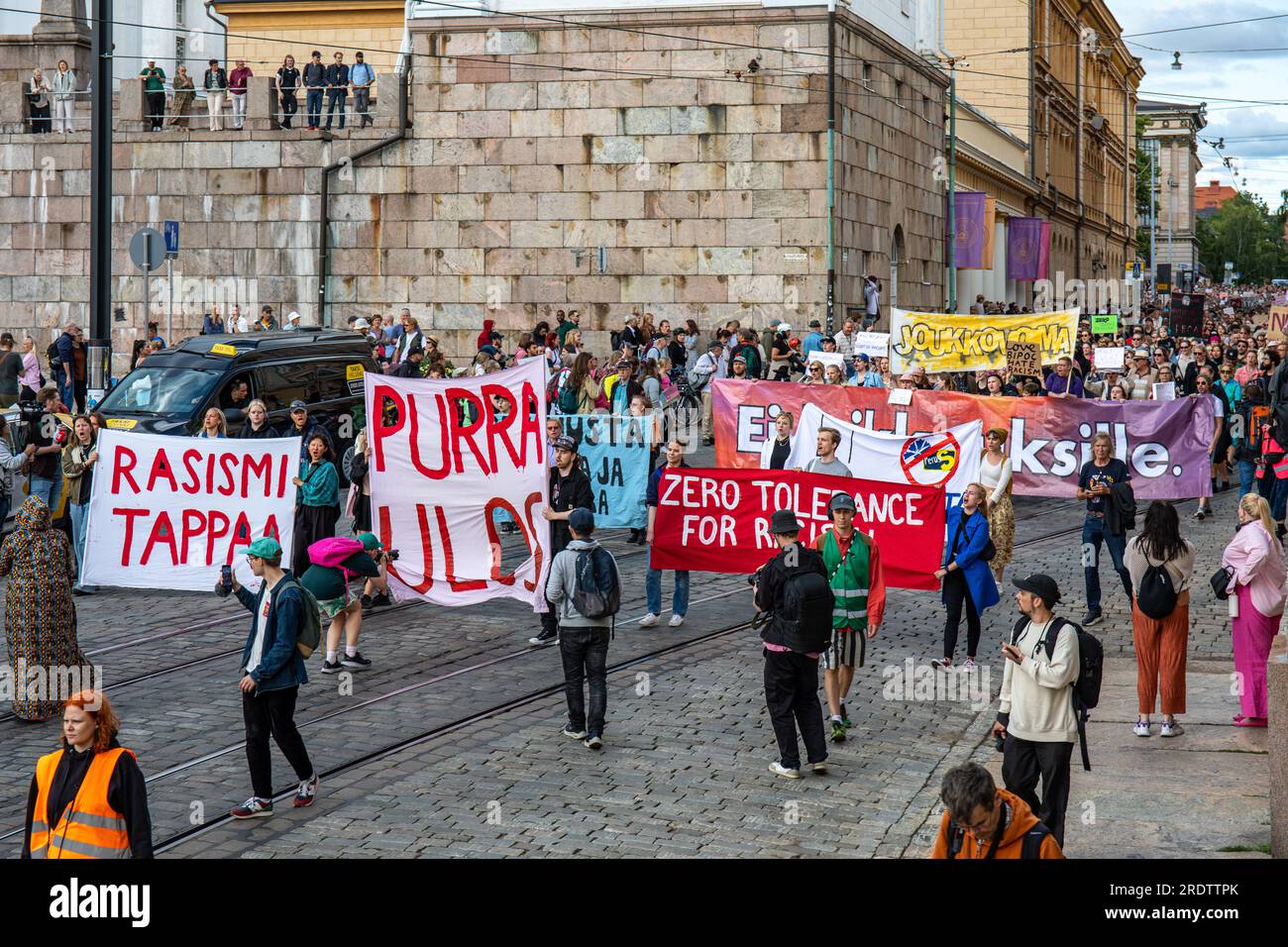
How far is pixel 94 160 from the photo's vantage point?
67.4ft

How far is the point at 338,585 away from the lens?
12.4 m

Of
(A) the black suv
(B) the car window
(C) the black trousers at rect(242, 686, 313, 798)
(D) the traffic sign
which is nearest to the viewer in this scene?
(C) the black trousers at rect(242, 686, 313, 798)

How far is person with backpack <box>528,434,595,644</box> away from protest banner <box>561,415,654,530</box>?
140 inches

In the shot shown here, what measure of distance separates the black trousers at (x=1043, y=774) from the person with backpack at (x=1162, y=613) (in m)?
2.78

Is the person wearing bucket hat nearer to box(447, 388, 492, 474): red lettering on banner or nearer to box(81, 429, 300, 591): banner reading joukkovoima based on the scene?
box(447, 388, 492, 474): red lettering on banner

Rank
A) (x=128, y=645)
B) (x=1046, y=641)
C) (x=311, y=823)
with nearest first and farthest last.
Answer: (x=1046, y=641), (x=311, y=823), (x=128, y=645)

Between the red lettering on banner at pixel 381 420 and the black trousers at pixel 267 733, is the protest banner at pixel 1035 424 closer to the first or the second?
the red lettering on banner at pixel 381 420

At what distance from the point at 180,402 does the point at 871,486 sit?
9.66m

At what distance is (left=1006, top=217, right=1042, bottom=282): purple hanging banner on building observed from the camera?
181ft

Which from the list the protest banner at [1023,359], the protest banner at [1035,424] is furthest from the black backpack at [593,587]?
the protest banner at [1023,359]

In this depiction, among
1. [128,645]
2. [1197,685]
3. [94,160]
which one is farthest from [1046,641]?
[94,160]

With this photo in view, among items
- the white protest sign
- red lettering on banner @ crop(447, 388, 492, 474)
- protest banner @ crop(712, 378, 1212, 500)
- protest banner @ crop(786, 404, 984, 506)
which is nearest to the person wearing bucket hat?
red lettering on banner @ crop(447, 388, 492, 474)
